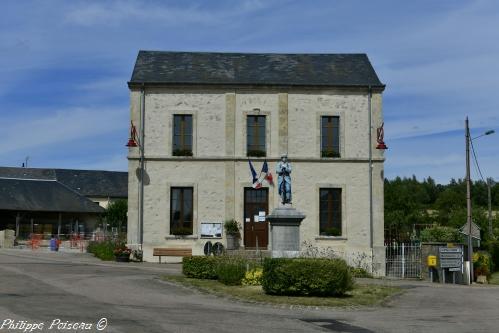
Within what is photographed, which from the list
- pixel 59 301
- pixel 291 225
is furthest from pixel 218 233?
pixel 59 301

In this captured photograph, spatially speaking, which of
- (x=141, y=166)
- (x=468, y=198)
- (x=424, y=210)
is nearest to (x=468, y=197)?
(x=468, y=198)

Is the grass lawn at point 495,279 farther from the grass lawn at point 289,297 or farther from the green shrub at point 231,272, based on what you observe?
the green shrub at point 231,272

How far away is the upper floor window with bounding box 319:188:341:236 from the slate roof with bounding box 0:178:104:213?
31187 mm

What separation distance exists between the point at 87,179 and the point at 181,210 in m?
53.0

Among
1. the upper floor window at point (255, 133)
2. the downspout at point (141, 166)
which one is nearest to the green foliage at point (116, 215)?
the downspout at point (141, 166)

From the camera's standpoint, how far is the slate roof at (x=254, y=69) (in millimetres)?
28406

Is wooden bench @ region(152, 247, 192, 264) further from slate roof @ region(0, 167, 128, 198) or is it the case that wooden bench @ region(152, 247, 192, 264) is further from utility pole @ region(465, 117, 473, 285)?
slate roof @ region(0, 167, 128, 198)

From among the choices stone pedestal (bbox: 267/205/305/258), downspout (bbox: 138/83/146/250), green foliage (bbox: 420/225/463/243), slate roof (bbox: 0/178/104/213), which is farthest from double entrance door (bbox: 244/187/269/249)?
slate roof (bbox: 0/178/104/213)

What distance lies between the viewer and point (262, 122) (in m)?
28.3

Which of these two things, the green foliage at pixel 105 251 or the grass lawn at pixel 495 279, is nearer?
the grass lawn at pixel 495 279

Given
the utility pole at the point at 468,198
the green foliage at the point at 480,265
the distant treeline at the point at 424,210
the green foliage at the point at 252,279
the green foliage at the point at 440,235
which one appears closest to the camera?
the green foliage at the point at 252,279

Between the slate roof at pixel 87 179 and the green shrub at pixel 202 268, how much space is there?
5710 cm

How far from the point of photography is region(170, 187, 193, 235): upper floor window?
2748cm

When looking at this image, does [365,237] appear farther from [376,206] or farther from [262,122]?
[262,122]
